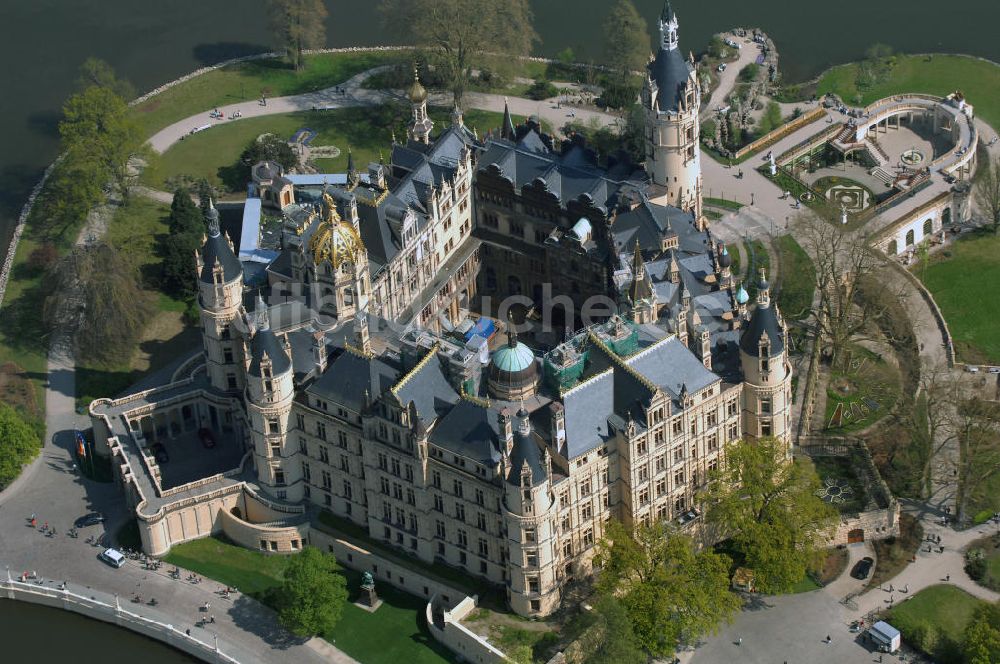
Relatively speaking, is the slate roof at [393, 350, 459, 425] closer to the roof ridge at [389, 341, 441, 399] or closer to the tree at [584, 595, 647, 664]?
the roof ridge at [389, 341, 441, 399]

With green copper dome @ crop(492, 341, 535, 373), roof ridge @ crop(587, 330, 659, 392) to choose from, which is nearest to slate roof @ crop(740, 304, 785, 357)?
roof ridge @ crop(587, 330, 659, 392)

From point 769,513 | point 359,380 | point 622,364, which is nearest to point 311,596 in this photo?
point 359,380

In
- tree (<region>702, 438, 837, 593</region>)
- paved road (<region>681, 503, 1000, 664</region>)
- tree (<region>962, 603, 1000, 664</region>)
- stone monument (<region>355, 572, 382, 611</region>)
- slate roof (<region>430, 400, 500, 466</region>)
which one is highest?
slate roof (<region>430, 400, 500, 466</region>)

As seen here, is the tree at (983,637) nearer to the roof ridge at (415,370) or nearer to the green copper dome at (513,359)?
the green copper dome at (513,359)

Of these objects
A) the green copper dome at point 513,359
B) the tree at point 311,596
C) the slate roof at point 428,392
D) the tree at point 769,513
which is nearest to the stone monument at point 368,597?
the tree at point 311,596

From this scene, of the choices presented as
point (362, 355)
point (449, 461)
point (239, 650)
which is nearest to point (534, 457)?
point (449, 461)

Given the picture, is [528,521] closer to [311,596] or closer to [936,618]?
[311,596]

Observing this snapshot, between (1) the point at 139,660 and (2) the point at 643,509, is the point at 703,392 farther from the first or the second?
(1) the point at 139,660
